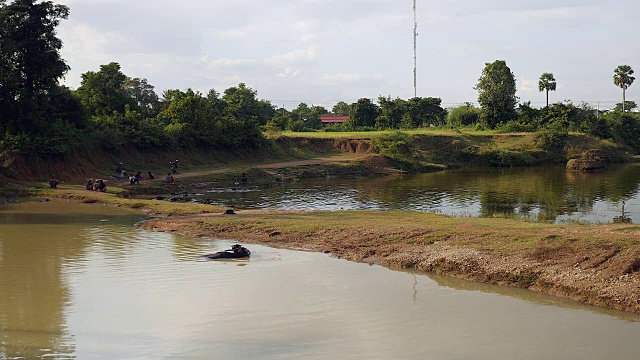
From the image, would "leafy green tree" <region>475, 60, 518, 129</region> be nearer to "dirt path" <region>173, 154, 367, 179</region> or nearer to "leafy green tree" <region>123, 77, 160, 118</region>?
"dirt path" <region>173, 154, 367, 179</region>

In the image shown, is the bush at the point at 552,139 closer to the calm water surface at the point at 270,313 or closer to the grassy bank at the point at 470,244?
the grassy bank at the point at 470,244

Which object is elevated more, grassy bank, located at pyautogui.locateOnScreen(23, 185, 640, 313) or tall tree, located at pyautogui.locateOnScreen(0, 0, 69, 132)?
tall tree, located at pyautogui.locateOnScreen(0, 0, 69, 132)

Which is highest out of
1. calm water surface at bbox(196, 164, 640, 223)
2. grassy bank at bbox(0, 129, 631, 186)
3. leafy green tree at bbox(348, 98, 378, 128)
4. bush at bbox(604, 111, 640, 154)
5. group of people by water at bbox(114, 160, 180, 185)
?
leafy green tree at bbox(348, 98, 378, 128)

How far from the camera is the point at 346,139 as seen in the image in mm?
71125

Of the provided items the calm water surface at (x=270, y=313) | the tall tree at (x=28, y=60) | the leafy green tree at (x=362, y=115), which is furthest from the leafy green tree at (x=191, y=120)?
the calm water surface at (x=270, y=313)

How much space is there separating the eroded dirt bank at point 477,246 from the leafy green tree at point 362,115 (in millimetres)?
63202

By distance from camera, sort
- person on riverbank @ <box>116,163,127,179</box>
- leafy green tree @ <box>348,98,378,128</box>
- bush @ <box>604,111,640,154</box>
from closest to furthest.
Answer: person on riverbank @ <box>116,163,127,179</box> → bush @ <box>604,111,640,154</box> → leafy green tree @ <box>348,98,378,128</box>

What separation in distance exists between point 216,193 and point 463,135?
4416cm

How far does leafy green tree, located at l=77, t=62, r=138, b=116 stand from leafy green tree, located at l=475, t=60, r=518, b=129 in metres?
51.3

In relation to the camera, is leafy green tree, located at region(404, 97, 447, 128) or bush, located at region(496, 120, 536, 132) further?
leafy green tree, located at region(404, 97, 447, 128)

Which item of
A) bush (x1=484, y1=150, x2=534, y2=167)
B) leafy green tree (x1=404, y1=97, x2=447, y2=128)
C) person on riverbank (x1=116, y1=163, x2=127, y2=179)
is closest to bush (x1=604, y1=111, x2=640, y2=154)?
bush (x1=484, y1=150, x2=534, y2=167)

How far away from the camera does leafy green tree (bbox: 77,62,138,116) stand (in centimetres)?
5350

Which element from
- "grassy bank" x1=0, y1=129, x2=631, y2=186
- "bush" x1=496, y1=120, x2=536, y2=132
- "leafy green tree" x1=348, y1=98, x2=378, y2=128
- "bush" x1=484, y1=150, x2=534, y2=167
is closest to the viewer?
"grassy bank" x1=0, y1=129, x2=631, y2=186

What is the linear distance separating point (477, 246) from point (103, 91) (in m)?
45.1
